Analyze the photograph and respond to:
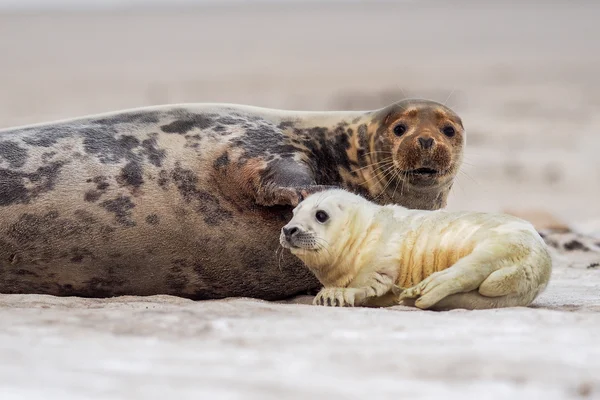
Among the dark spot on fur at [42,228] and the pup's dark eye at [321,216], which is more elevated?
the pup's dark eye at [321,216]

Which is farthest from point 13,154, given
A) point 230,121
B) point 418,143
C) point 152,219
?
point 418,143

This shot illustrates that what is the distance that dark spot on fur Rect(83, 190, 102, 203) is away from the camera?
14.1 feet

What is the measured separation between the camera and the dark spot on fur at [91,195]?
14.1ft

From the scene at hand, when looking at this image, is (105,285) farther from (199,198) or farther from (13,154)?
(13,154)

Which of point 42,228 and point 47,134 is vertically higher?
point 47,134

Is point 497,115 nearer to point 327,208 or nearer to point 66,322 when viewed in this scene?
point 327,208

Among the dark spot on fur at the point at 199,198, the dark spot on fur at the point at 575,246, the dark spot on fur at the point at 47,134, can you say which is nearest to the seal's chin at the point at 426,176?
the dark spot on fur at the point at 199,198

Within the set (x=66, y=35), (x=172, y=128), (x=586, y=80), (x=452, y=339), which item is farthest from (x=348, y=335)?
(x=66, y=35)

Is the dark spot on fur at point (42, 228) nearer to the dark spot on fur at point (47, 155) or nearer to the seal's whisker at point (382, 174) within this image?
the dark spot on fur at point (47, 155)

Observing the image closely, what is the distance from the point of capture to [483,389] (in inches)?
92.7

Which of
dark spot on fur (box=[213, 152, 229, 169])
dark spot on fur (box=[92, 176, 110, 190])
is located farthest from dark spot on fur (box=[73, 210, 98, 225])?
dark spot on fur (box=[213, 152, 229, 169])

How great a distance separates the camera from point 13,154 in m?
4.39

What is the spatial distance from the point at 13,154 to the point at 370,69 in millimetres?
17251

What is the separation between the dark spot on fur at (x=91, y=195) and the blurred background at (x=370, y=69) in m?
1.95
